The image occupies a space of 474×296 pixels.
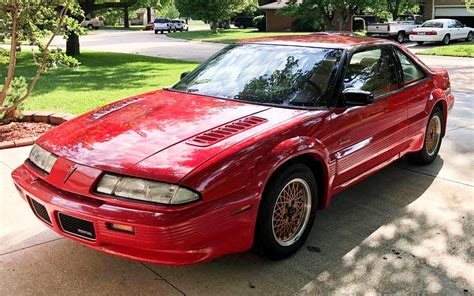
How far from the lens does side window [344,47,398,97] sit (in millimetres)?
4211

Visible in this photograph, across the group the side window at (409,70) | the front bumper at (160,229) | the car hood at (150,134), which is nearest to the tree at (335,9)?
the side window at (409,70)

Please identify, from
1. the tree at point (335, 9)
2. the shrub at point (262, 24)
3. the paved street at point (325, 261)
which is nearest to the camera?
the paved street at point (325, 261)

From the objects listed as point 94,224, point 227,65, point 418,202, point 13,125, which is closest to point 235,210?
point 94,224

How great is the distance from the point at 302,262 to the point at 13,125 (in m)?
5.09

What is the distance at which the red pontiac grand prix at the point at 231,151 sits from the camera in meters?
2.77

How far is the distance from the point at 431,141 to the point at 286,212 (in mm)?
2868

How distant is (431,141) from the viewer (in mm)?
5543

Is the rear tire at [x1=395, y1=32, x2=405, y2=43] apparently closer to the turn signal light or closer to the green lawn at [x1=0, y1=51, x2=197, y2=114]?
the green lawn at [x1=0, y1=51, x2=197, y2=114]

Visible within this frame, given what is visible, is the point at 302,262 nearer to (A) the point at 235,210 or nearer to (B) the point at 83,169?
(A) the point at 235,210

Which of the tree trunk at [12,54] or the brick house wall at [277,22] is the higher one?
the brick house wall at [277,22]

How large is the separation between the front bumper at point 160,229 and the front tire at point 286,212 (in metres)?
0.19

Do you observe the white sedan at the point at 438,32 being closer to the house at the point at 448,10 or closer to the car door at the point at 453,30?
the car door at the point at 453,30

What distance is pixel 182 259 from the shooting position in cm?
276

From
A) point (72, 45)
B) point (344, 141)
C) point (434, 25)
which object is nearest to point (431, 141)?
point (344, 141)
